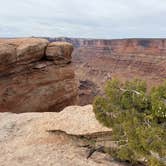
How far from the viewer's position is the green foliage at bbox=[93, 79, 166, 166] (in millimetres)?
6965

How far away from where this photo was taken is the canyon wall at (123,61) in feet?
197

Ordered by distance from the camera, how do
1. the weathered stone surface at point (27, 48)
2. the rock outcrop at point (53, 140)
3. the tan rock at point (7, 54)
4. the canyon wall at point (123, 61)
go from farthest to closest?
the canyon wall at point (123, 61)
the weathered stone surface at point (27, 48)
the tan rock at point (7, 54)
the rock outcrop at point (53, 140)

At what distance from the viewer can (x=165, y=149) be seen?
6.84 metres

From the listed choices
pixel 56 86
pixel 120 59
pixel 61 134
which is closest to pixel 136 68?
pixel 120 59

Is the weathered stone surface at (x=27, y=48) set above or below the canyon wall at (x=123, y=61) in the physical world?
above

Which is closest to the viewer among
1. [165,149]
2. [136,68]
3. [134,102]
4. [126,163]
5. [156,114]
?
[165,149]

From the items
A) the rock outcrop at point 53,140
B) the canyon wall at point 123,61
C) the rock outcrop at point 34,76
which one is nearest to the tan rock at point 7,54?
the rock outcrop at point 34,76

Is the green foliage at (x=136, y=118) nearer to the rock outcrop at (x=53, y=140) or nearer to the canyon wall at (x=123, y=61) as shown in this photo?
the rock outcrop at (x=53, y=140)

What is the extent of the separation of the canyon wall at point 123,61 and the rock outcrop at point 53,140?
140ft

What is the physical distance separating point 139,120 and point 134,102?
733 mm

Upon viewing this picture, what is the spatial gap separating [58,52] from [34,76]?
2.01m

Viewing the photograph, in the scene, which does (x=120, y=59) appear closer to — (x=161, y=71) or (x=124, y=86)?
(x=161, y=71)

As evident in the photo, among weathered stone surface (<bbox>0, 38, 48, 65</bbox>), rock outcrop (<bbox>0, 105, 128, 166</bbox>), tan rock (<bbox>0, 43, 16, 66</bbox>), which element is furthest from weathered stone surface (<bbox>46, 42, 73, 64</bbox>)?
rock outcrop (<bbox>0, 105, 128, 166</bbox>)

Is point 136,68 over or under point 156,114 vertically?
under
